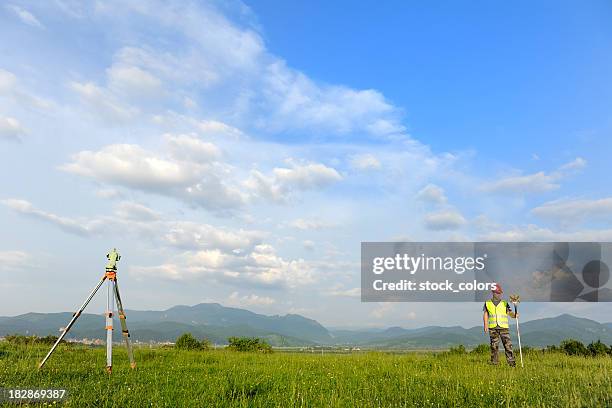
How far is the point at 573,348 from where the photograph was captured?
26.7 metres

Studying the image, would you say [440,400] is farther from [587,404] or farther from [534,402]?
[587,404]

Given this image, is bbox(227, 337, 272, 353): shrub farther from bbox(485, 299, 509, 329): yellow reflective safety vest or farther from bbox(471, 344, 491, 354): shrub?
bbox(485, 299, 509, 329): yellow reflective safety vest

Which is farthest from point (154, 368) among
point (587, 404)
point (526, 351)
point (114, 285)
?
point (526, 351)

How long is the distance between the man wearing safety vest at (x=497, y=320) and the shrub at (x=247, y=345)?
44.6 feet

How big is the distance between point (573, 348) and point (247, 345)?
774 inches

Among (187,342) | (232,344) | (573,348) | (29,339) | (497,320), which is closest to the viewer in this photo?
(497,320)

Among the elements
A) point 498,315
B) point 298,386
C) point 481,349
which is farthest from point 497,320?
point 298,386

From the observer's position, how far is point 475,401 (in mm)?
9930

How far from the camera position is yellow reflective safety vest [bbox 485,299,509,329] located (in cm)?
1961

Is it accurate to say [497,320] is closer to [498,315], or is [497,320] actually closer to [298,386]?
[498,315]

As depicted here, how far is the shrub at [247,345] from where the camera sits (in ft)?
93.0

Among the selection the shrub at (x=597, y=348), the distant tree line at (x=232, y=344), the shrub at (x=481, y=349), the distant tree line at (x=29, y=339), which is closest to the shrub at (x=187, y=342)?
the distant tree line at (x=232, y=344)

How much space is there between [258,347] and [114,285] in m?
16.0

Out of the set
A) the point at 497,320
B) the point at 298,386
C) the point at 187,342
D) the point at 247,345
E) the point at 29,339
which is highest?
the point at 497,320
